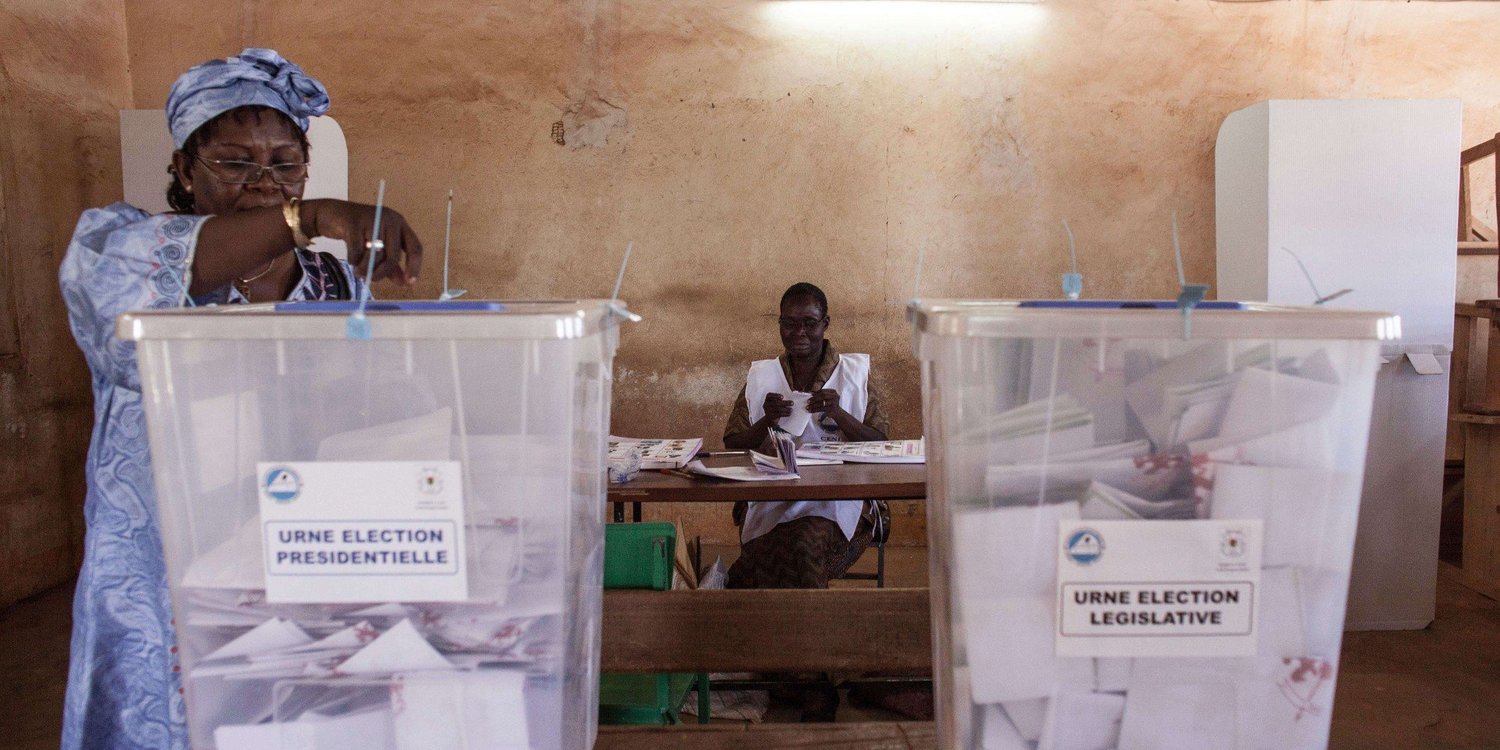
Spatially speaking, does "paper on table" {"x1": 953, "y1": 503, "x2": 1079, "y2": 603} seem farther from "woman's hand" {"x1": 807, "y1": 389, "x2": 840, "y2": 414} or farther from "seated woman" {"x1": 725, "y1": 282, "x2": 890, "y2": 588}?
"woman's hand" {"x1": 807, "y1": 389, "x2": 840, "y2": 414}

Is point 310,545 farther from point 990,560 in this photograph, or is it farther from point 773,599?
point 773,599

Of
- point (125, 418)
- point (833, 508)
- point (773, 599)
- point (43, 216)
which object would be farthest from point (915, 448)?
point (43, 216)

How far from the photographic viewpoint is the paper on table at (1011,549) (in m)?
0.74

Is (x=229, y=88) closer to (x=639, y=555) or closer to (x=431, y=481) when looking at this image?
(x=431, y=481)

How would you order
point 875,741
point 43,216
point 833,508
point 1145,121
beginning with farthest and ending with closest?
point 1145,121, point 43,216, point 833,508, point 875,741

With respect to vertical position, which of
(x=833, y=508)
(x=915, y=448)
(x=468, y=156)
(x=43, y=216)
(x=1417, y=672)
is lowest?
(x=1417, y=672)

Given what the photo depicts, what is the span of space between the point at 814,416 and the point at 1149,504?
98.6 inches

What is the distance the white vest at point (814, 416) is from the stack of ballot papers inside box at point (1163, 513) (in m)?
2.18

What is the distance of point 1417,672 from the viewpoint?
304 cm

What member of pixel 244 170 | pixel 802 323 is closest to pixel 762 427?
pixel 802 323

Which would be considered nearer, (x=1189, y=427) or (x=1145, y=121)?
(x=1189, y=427)

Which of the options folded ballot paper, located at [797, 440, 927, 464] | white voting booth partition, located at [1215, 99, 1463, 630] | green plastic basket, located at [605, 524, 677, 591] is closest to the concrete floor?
white voting booth partition, located at [1215, 99, 1463, 630]

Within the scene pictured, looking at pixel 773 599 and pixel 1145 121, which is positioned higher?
pixel 1145 121

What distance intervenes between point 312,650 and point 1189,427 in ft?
2.24
